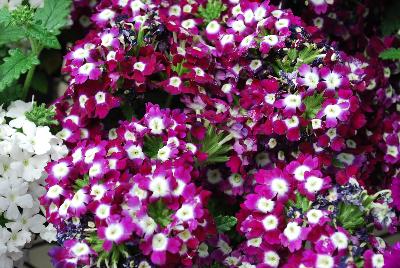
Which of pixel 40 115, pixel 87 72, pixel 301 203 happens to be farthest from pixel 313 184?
pixel 40 115

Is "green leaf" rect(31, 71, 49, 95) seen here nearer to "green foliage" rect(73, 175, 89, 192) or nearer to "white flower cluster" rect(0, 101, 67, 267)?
"white flower cluster" rect(0, 101, 67, 267)

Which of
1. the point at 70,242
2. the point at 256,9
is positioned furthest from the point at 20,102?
the point at 256,9

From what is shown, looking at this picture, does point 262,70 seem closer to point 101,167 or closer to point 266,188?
point 266,188

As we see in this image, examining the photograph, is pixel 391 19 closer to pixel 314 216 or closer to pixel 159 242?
pixel 314 216

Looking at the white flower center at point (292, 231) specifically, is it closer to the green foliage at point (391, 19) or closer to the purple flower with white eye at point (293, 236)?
the purple flower with white eye at point (293, 236)

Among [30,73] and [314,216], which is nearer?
[314,216]

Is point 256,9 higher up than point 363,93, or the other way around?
point 256,9
